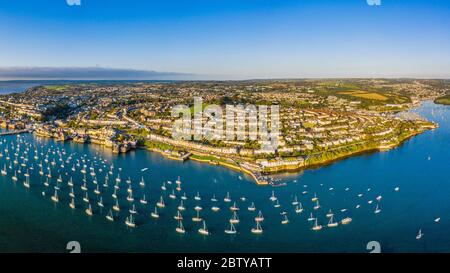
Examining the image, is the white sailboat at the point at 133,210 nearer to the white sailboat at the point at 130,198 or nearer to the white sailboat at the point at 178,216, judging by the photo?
the white sailboat at the point at 130,198

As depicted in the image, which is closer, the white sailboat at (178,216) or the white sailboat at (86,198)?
the white sailboat at (178,216)

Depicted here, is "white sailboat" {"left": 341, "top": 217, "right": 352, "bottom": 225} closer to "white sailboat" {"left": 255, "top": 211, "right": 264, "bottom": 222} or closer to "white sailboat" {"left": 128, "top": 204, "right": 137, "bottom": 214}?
"white sailboat" {"left": 255, "top": 211, "right": 264, "bottom": 222}

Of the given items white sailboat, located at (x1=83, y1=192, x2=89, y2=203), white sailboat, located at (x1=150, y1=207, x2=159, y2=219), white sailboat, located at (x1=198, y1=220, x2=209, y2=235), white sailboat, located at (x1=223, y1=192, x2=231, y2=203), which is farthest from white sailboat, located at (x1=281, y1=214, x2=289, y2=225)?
white sailboat, located at (x1=83, y1=192, x2=89, y2=203)

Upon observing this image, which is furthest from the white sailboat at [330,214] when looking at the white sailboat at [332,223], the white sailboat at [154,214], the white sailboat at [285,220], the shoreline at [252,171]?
the white sailboat at [154,214]

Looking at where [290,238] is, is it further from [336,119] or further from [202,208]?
[336,119]
